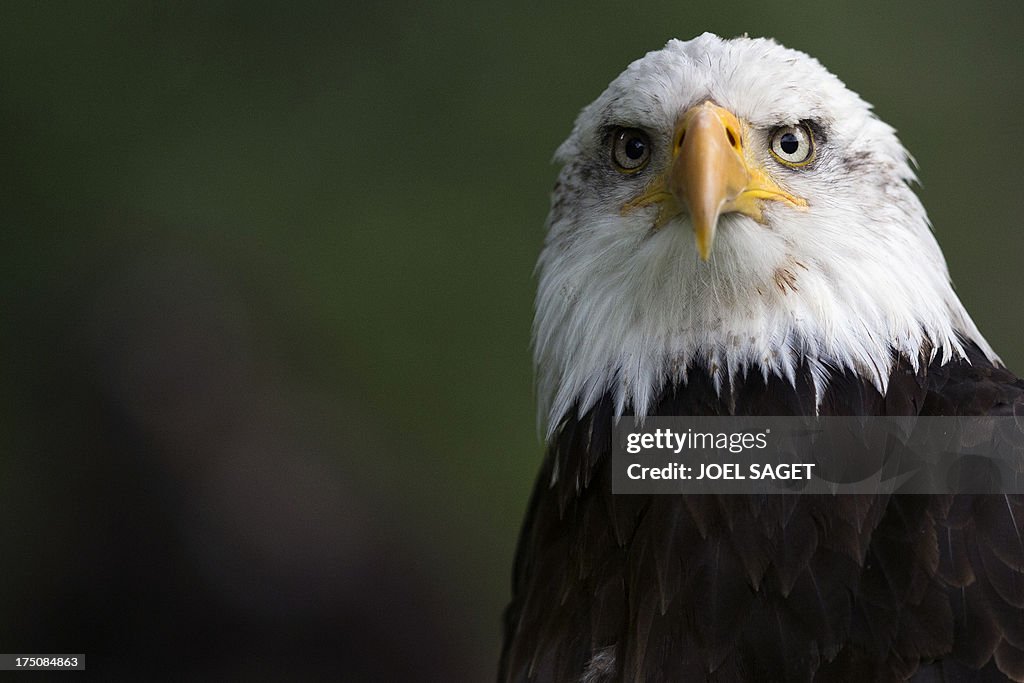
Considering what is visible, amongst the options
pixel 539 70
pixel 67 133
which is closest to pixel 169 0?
pixel 67 133

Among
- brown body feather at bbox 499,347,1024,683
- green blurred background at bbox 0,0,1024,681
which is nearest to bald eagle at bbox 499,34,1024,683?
brown body feather at bbox 499,347,1024,683

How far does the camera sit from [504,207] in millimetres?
4672

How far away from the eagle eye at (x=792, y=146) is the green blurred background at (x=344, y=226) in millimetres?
2614

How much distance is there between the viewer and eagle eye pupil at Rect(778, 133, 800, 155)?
1.92 m

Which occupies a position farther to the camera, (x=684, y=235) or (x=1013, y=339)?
(x=1013, y=339)

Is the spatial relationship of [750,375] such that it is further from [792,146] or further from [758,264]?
[792,146]

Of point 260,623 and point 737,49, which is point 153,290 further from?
point 737,49

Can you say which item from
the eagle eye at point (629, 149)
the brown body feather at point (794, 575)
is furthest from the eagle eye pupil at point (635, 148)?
the brown body feather at point (794, 575)

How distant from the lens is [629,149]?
200 centimetres

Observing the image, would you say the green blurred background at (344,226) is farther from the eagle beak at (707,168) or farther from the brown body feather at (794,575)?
the eagle beak at (707,168)

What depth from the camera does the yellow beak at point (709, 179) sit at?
1.71 m

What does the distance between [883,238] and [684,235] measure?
38 cm

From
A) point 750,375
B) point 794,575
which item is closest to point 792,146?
point 750,375

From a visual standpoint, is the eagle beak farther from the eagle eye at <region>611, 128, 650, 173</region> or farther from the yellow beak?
the eagle eye at <region>611, 128, 650, 173</region>
